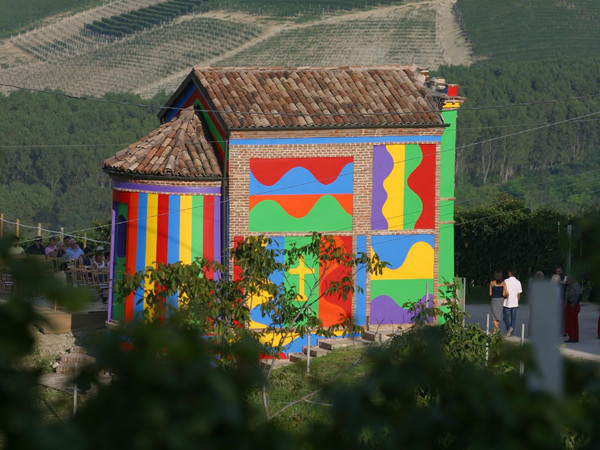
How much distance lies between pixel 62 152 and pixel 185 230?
58008 mm

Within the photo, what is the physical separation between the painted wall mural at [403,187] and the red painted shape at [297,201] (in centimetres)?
64

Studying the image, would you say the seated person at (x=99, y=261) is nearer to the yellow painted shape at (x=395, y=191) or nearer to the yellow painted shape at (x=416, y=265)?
the yellow painted shape at (x=416, y=265)

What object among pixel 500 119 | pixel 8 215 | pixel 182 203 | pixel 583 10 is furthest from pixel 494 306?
pixel 583 10

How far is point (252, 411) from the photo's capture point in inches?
153

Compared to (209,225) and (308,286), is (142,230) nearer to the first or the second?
(209,225)

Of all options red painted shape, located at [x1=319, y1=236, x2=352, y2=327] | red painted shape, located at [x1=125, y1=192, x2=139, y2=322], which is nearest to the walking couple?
red painted shape, located at [x1=319, y1=236, x2=352, y2=327]

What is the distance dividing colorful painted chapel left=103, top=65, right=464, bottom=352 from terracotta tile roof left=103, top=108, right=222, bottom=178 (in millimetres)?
31

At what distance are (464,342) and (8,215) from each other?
57.8 m

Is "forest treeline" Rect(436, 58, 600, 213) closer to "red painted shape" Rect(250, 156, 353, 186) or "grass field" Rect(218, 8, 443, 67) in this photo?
"grass field" Rect(218, 8, 443, 67)

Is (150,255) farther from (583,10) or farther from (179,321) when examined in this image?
(583,10)

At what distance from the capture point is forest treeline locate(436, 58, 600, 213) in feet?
242

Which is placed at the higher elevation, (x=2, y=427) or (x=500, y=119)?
(x=500, y=119)

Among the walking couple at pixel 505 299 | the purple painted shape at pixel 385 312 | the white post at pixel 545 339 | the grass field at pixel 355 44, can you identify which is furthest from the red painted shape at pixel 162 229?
the grass field at pixel 355 44

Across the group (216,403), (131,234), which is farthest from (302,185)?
(216,403)
